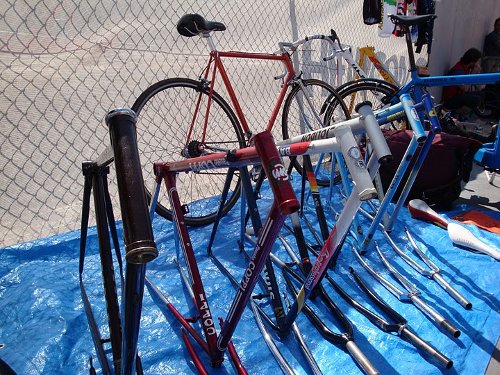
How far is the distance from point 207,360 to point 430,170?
2246 millimetres

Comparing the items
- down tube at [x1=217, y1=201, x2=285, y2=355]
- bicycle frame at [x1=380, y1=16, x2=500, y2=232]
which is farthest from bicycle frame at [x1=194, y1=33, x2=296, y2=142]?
down tube at [x1=217, y1=201, x2=285, y2=355]

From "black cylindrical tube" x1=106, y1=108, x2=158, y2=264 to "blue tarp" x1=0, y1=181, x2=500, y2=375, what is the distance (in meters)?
1.05

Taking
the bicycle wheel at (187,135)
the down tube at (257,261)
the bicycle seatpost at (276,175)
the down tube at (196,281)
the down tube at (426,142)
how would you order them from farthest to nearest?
the bicycle wheel at (187,135) → the down tube at (426,142) → the down tube at (196,281) → the down tube at (257,261) → the bicycle seatpost at (276,175)

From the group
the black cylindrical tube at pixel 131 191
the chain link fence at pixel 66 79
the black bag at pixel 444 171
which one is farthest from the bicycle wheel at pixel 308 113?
the black cylindrical tube at pixel 131 191

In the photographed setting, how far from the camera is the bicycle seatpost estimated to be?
2.93 ft

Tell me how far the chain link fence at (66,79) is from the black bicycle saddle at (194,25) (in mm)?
529

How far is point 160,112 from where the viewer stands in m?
2.84

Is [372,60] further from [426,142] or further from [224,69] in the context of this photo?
[426,142]

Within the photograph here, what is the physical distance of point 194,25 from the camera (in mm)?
2402

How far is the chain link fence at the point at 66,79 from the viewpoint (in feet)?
7.47

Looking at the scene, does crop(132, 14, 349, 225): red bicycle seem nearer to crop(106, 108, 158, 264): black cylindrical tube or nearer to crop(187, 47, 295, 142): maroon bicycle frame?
crop(187, 47, 295, 142): maroon bicycle frame

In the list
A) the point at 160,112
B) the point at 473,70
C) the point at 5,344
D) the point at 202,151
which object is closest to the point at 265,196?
the point at 202,151

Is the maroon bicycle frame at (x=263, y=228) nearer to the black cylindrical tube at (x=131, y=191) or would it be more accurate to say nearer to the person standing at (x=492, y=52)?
the black cylindrical tube at (x=131, y=191)

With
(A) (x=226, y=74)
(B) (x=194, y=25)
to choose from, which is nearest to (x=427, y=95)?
(A) (x=226, y=74)
